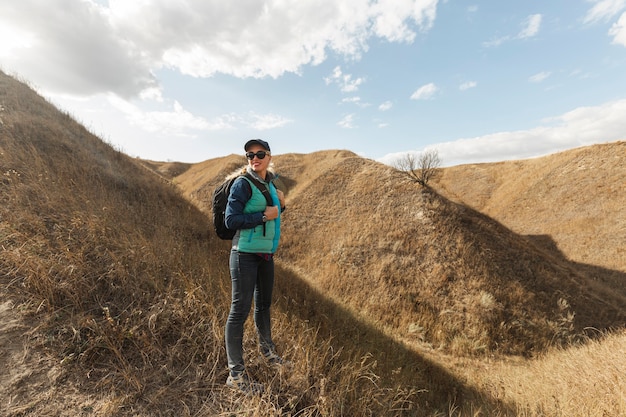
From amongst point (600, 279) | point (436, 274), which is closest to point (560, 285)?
point (436, 274)

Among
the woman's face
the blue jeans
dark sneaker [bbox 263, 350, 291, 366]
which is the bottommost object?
dark sneaker [bbox 263, 350, 291, 366]

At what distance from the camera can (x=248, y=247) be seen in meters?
3.33

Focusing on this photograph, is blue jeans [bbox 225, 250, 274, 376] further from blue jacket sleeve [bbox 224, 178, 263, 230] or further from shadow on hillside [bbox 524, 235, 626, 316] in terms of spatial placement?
shadow on hillside [bbox 524, 235, 626, 316]

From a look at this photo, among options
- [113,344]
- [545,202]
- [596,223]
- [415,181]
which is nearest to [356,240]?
[415,181]

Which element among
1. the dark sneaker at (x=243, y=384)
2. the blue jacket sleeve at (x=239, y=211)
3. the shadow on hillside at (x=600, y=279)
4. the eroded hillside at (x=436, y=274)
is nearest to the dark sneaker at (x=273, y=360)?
the dark sneaker at (x=243, y=384)

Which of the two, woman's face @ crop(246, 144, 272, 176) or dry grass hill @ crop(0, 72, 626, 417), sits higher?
woman's face @ crop(246, 144, 272, 176)

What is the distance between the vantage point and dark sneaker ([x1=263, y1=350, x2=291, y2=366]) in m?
3.68

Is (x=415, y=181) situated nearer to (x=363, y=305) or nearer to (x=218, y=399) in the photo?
(x=363, y=305)

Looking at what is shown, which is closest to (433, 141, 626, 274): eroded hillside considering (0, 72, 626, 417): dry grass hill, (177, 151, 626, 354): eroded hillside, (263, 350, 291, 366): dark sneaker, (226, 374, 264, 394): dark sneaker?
(0, 72, 626, 417): dry grass hill

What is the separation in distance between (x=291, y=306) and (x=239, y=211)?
4903 mm

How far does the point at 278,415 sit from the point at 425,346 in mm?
9557

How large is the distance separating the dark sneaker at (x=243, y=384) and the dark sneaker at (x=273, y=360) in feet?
1.21

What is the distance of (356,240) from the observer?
17672 mm

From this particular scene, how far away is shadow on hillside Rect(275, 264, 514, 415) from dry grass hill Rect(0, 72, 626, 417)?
0.08 m
